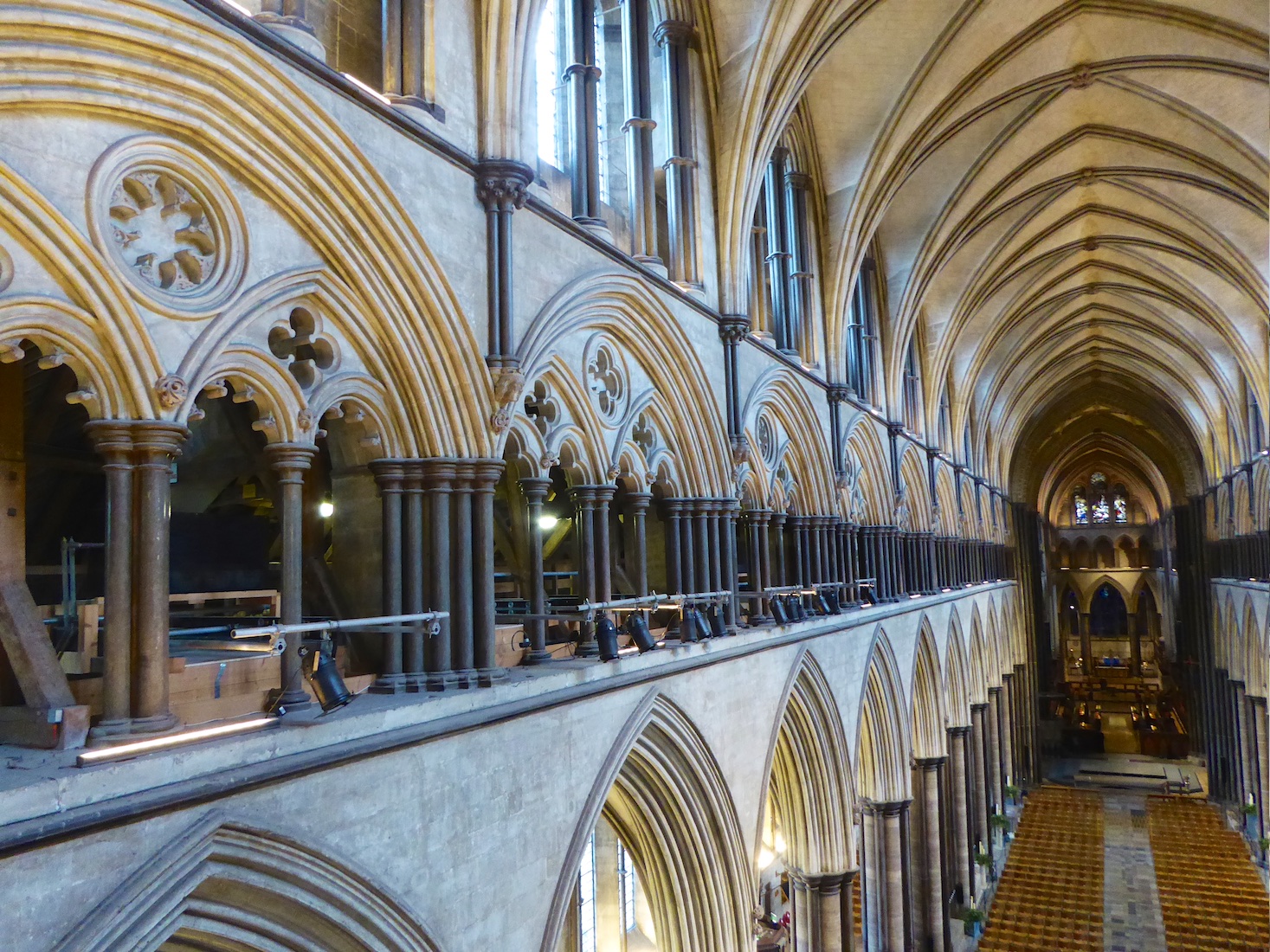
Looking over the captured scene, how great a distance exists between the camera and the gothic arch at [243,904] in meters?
3.94

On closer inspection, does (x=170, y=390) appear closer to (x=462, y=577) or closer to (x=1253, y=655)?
(x=462, y=577)

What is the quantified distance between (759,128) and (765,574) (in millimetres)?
5369

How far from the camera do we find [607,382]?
338 inches

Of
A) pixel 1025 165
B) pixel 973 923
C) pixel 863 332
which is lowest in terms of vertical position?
pixel 973 923

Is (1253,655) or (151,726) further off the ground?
(151,726)

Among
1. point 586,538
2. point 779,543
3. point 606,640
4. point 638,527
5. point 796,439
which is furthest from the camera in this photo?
point 796,439

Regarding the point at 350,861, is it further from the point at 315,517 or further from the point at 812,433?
the point at 812,433

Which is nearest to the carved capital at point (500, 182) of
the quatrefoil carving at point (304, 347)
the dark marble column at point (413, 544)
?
the quatrefoil carving at point (304, 347)

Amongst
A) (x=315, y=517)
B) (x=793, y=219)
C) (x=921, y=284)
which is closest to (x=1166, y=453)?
(x=921, y=284)

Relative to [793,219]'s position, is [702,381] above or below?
below

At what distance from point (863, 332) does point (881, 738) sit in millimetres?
7499

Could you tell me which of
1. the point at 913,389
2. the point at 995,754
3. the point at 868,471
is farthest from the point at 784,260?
the point at 995,754

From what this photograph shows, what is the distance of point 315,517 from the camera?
830cm

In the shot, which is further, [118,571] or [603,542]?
[603,542]
